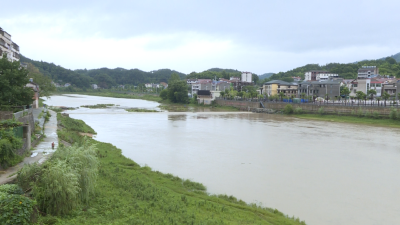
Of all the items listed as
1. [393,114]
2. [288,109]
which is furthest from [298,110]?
[393,114]

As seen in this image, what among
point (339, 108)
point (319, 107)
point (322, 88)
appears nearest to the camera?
point (339, 108)

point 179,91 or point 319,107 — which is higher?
point 179,91

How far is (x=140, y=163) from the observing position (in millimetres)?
14234

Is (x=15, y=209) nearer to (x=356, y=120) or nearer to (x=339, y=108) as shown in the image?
(x=356, y=120)

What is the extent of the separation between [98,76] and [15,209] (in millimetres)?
141035

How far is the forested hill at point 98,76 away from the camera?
12569 centimetres

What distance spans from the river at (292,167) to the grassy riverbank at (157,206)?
92cm

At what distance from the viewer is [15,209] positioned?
5.93m

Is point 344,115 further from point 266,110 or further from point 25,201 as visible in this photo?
point 25,201

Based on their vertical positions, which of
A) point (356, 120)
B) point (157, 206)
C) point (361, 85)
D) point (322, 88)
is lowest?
point (356, 120)

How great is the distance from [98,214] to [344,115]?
A: 123 feet

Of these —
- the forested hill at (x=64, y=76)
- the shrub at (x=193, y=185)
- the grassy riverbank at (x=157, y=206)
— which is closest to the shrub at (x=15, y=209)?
the grassy riverbank at (x=157, y=206)

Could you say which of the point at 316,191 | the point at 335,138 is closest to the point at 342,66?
the point at 335,138

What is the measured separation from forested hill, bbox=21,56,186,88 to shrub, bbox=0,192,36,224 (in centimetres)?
11292
